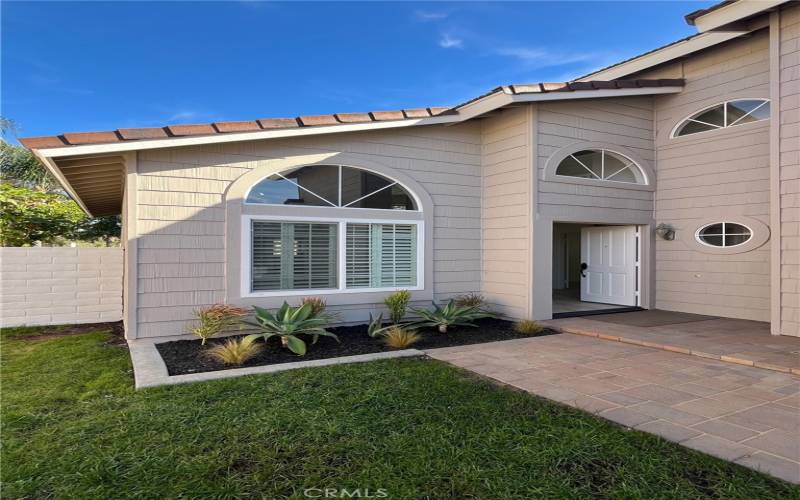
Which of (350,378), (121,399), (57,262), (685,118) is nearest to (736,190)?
(685,118)

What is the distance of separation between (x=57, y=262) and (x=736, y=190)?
41.9 ft

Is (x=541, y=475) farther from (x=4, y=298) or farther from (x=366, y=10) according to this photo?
(x=366, y=10)

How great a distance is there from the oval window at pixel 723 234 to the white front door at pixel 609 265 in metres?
1.24

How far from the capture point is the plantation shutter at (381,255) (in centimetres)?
797

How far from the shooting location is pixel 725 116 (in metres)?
8.64

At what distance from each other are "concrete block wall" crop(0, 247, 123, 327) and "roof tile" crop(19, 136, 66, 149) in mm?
3751

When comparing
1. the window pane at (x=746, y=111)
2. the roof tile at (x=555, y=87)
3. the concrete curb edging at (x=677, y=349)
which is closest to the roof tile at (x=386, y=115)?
the roof tile at (x=555, y=87)

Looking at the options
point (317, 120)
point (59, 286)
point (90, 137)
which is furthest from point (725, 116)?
point (59, 286)

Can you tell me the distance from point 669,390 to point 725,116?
6835 millimetres

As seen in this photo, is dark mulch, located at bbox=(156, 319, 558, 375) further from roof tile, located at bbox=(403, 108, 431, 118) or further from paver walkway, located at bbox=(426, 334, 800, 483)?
roof tile, located at bbox=(403, 108, 431, 118)

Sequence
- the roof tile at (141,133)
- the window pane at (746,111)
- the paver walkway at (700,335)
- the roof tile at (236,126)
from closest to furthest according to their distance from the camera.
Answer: the paver walkway at (700,335) → the roof tile at (141,133) → the roof tile at (236,126) → the window pane at (746,111)

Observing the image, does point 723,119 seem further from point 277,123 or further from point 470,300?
point 277,123

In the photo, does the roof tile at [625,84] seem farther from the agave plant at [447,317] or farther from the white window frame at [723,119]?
the agave plant at [447,317]

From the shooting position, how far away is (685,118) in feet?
30.1
